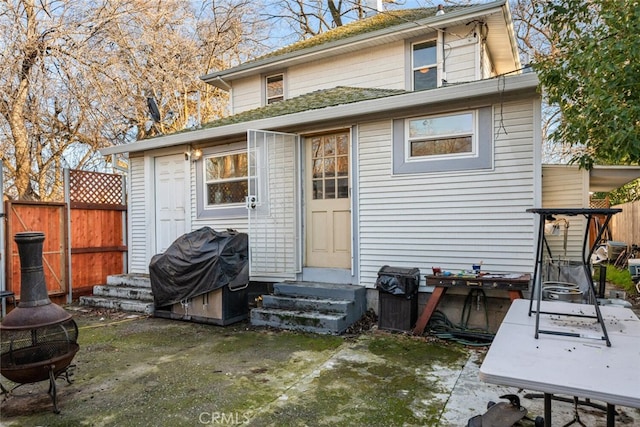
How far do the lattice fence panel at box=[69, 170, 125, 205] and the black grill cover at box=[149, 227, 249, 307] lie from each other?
2.94m

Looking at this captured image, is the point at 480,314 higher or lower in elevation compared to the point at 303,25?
lower

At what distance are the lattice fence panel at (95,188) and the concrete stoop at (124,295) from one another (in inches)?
64.0

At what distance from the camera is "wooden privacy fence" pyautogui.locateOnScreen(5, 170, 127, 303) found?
20.2ft

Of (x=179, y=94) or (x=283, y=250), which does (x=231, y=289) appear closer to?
(x=283, y=250)

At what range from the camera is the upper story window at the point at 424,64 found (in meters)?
7.36

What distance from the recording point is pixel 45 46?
28.4ft

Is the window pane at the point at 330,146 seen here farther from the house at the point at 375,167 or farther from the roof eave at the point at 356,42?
the roof eave at the point at 356,42

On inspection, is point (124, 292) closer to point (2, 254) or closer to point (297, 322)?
point (2, 254)

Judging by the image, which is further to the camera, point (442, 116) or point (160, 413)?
point (442, 116)

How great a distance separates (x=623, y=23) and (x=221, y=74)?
8.12 metres

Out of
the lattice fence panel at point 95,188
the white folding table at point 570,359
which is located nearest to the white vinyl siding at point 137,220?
the lattice fence panel at point 95,188

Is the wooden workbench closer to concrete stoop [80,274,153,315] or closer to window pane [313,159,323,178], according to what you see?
window pane [313,159,323,178]

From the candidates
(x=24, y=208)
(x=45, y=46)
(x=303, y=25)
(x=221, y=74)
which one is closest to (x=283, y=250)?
(x=24, y=208)

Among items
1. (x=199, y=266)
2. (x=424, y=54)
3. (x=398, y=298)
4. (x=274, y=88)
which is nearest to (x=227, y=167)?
(x=199, y=266)
